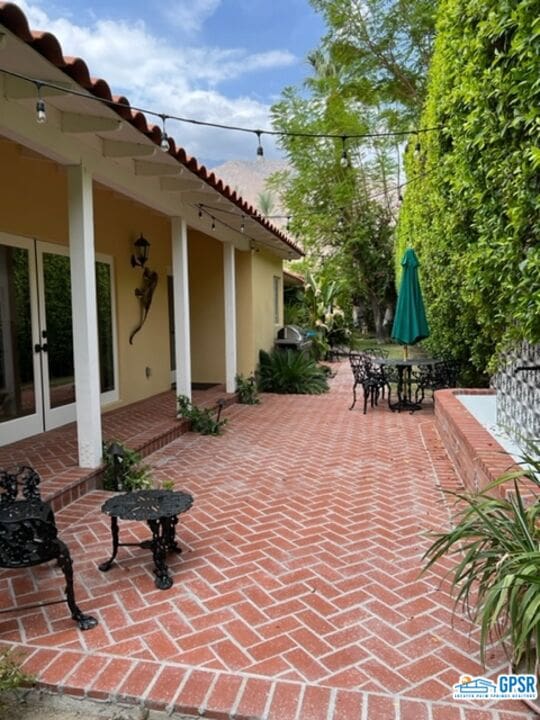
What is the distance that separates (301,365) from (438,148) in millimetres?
6174

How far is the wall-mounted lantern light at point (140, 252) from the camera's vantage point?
877cm

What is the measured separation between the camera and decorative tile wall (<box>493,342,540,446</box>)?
428 cm

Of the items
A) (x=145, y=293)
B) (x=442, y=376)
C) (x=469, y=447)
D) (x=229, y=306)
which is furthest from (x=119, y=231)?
(x=469, y=447)

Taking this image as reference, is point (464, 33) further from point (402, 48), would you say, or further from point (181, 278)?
point (402, 48)

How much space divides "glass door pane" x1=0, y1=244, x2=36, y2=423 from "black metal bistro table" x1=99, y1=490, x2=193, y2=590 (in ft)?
10.3

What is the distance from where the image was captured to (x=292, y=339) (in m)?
14.1

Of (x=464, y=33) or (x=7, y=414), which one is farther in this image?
(x=7, y=414)

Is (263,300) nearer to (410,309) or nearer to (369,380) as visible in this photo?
(369,380)

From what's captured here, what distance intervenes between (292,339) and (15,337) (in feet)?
29.0

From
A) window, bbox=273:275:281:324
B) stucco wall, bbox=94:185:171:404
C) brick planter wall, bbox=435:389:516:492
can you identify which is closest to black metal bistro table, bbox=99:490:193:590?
brick planter wall, bbox=435:389:516:492

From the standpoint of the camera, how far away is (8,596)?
307 centimetres

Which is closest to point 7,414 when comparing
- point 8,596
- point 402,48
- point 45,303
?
point 45,303

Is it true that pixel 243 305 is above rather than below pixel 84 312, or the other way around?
above

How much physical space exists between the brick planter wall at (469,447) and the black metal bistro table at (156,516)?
226 cm
